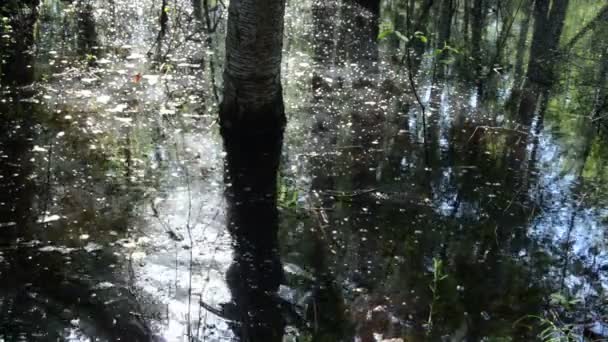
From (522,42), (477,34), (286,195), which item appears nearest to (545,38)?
(522,42)

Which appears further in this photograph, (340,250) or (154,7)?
(154,7)

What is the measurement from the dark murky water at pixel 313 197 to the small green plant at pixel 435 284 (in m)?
0.01

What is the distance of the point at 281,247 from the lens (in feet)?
12.4

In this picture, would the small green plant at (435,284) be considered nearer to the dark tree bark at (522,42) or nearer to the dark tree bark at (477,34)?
the dark tree bark at (477,34)

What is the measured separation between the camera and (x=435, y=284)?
3490 millimetres

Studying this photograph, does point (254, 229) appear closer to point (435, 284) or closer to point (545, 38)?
point (435, 284)

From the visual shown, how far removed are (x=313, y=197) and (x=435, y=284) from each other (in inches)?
49.2

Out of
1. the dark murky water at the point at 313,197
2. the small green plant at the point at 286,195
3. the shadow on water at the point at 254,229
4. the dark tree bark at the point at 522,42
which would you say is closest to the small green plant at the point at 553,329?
the dark murky water at the point at 313,197

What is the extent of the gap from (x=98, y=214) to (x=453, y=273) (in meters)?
2.28

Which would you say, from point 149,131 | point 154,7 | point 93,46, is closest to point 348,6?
point 154,7

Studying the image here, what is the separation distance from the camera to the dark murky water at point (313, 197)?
10.6 feet

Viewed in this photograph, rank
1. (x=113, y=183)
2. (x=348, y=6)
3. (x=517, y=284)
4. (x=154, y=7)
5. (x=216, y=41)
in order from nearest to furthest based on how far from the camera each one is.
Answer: (x=517, y=284)
(x=113, y=183)
(x=216, y=41)
(x=154, y=7)
(x=348, y=6)

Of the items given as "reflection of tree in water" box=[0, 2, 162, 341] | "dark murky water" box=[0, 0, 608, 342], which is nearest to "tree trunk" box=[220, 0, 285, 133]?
→ "dark murky water" box=[0, 0, 608, 342]

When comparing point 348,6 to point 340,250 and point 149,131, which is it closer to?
point 149,131
